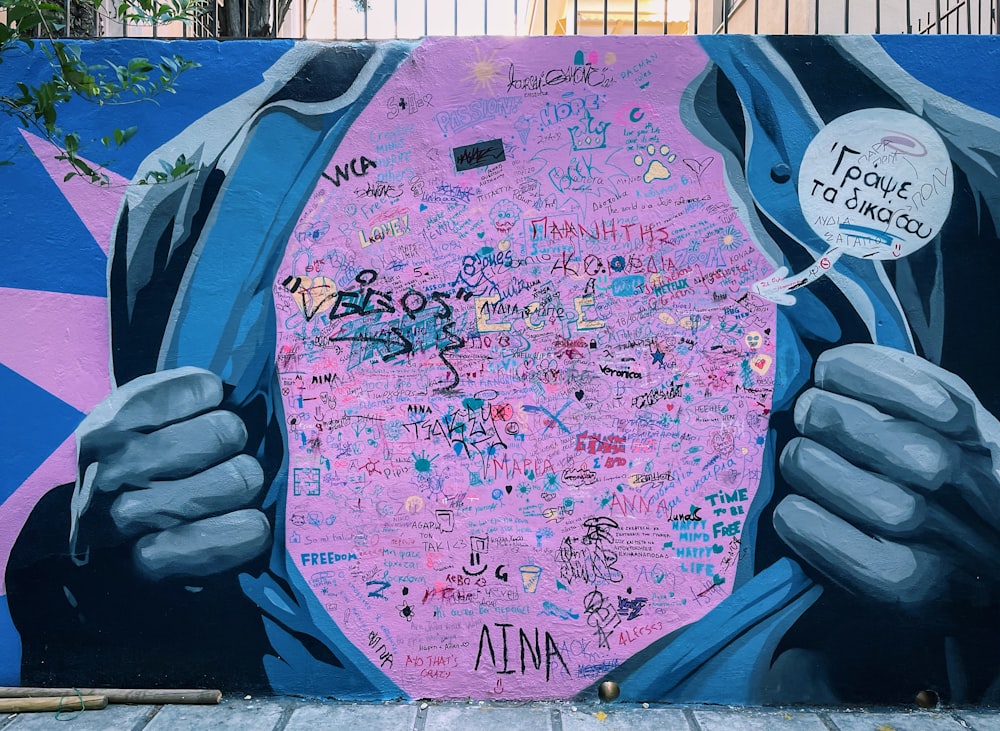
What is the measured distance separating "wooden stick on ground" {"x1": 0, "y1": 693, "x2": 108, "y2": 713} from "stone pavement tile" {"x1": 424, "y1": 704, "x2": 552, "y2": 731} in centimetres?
157

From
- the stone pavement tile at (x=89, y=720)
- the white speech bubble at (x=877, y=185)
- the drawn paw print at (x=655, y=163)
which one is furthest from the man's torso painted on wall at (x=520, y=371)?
the stone pavement tile at (x=89, y=720)

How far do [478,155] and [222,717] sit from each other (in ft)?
9.53

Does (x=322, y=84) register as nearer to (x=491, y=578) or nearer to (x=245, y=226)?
(x=245, y=226)

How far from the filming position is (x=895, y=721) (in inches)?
139

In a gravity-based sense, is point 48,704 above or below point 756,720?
above

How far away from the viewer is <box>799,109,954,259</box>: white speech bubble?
11.9 feet

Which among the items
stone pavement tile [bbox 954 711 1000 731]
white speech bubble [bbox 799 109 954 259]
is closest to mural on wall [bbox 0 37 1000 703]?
white speech bubble [bbox 799 109 954 259]

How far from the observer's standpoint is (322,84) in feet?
12.1

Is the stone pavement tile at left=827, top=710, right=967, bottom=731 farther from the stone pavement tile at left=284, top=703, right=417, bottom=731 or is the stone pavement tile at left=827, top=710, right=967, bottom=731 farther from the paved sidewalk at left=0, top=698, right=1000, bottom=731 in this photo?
the stone pavement tile at left=284, top=703, right=417, bottom=731

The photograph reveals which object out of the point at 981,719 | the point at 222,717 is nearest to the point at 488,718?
the point at 222,717

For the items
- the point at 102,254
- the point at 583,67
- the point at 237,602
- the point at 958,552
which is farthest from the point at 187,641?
the point at 958,552

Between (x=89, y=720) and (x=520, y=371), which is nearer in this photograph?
(x=89, y=720)

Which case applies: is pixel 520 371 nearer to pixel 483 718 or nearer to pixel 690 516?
pixel 690 516

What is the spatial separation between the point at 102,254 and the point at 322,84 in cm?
135
